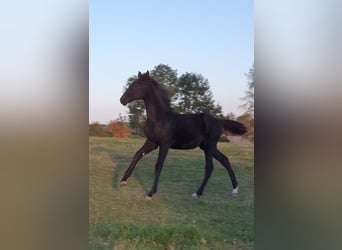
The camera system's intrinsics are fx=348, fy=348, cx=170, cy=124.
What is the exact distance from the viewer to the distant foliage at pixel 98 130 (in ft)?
6.56

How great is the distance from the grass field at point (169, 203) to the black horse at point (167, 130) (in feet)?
0.11

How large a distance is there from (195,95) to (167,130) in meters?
0.30

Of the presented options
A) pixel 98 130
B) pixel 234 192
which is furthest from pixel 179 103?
pixel 234 192

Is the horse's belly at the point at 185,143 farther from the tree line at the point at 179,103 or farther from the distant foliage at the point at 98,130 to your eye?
the distant foliage at the point at 98,130

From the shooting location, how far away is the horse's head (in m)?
2.09

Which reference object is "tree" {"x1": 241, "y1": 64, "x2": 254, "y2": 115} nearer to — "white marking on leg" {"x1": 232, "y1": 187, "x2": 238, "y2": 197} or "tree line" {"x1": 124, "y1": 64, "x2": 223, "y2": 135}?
"tree line" {"x1": 124, "y1": 64, "x2": 223, "y2": 135}

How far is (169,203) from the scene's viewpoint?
7.08ft

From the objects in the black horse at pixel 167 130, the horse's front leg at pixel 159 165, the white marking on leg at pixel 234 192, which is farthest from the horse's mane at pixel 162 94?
the white marking on leg at pixel 234 192

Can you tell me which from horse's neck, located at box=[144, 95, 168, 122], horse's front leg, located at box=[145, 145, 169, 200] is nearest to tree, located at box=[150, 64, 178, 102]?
horse's neck, located at box=[144, 95, 168, 122]

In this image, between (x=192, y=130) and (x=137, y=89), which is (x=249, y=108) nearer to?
(x=192, y=130)
